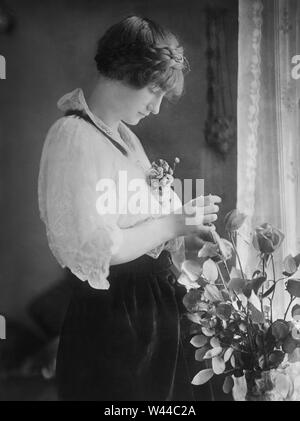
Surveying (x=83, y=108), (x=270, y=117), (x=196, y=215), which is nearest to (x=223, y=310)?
(x=196, y=215)

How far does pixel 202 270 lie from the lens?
171 centimetres

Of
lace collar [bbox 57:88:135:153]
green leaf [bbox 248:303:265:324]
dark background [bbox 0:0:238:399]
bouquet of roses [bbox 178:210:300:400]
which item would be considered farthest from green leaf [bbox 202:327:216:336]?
lace collar [bbox 57:88:135:153]

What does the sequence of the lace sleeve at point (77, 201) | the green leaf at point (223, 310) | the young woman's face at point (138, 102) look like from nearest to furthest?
the green leaf at point (223, 310)
the lace sleeve at point (77, 201)
the young woman's face at point (138, 102)

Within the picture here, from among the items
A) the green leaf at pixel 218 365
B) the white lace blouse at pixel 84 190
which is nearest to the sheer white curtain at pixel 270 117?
the white lace blouse at pixel 84 190

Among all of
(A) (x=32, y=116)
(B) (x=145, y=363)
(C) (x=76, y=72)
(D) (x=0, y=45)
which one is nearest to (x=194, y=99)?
(C) (x=76, y=72)

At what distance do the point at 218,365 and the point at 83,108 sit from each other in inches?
33.5

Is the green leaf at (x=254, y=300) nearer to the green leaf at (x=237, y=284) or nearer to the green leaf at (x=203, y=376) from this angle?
the green leaf at (x=237, y=284)

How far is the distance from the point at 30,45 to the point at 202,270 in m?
0.86

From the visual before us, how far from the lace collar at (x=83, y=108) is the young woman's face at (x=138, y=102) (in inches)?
1.5

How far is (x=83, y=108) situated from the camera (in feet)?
5.95

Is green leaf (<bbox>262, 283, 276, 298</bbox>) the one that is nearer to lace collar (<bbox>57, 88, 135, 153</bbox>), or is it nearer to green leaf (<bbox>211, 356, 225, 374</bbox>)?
green leaf (<bbox>211, 356, 225, 374</bbox>)

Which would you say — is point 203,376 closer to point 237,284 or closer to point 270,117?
point 237,284

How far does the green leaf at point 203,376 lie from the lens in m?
1.73

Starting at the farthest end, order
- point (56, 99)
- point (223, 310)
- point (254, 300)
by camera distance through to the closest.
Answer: point (56, 99), point (254, 300), point (223, 310)
